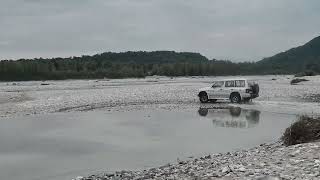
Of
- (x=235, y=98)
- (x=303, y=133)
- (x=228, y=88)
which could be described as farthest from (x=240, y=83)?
(x=303, y=133)

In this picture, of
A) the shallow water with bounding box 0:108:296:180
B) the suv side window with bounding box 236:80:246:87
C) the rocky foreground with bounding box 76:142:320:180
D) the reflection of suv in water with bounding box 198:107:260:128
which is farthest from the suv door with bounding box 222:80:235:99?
the rocky foreground with bounding box 76:142:320:180

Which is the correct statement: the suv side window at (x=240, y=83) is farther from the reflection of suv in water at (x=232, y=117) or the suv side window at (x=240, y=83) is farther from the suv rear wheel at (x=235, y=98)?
the reflection of suv in water at (x=232, y=117)

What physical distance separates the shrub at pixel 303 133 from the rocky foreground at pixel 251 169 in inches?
75.0

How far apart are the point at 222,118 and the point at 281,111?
6231 mm

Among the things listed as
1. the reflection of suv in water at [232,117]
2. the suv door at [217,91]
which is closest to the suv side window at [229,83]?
the suv door at [217,91]

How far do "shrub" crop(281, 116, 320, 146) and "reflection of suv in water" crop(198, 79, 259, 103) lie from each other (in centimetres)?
2496

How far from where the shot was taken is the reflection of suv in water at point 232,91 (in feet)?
135

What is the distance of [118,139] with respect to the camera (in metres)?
22.1

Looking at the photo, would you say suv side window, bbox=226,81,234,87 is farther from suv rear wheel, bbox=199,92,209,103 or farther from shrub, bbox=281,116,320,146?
shrub, bbox=281,116,320,146

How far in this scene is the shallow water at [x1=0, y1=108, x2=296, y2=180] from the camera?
16188 mm

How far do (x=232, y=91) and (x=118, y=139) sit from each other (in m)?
21.4

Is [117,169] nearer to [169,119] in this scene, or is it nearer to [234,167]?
[234,167]

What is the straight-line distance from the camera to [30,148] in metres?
20.1

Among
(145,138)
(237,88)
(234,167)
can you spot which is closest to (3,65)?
(237,88)
